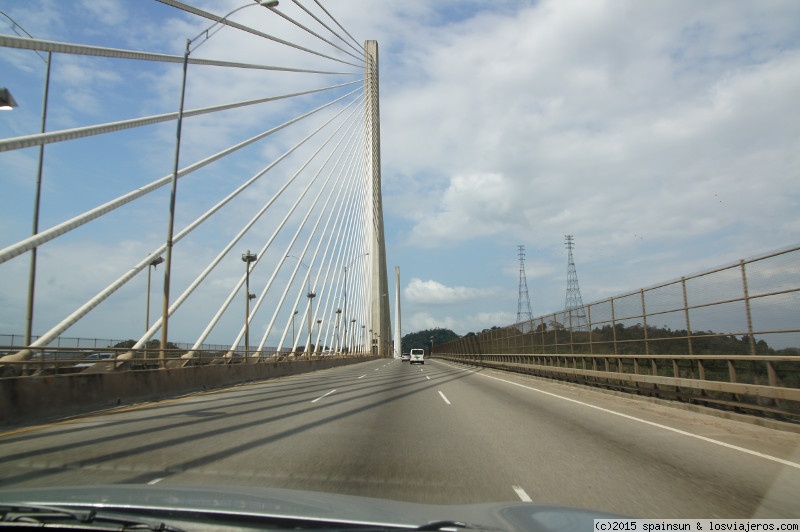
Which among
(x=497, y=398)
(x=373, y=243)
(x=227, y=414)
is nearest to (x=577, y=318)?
(x=497, y=398)

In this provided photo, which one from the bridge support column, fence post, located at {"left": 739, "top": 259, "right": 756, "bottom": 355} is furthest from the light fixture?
the bridge support column

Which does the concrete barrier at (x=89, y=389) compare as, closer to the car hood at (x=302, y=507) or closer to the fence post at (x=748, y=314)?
the car hood at (x=302, y=507)

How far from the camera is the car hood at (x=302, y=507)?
357 cm

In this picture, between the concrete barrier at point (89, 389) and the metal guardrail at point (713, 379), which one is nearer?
the metal guardrail at point (713, 379)

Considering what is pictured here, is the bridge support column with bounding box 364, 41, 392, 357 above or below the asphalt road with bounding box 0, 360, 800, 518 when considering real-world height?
above

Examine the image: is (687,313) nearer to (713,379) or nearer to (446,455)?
(713,379)

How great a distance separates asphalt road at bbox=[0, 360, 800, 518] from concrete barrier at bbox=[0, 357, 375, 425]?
3.08 feet

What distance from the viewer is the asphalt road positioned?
19.5ft

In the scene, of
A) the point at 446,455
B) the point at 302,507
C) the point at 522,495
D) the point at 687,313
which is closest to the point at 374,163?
the point at 687,313

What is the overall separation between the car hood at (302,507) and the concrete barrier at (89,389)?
8.79m

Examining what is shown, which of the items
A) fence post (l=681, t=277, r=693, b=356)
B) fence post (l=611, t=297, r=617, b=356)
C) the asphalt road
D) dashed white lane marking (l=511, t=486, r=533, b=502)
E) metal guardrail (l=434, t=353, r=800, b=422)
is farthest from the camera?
fence post (l=611, t=297, r=617, b=356)

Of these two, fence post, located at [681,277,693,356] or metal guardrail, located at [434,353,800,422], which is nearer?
metal guardrail, located at [434,353,800,422]

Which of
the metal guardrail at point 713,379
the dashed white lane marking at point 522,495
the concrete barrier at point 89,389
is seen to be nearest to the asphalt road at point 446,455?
the dashed white lane marking at point 522,495

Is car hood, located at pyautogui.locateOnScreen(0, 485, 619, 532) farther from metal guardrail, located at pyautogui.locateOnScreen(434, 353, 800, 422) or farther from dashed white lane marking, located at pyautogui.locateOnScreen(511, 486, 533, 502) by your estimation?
metal guardrail, located at pyautogui.locateOnScreen(434, 353, 800, 422)
